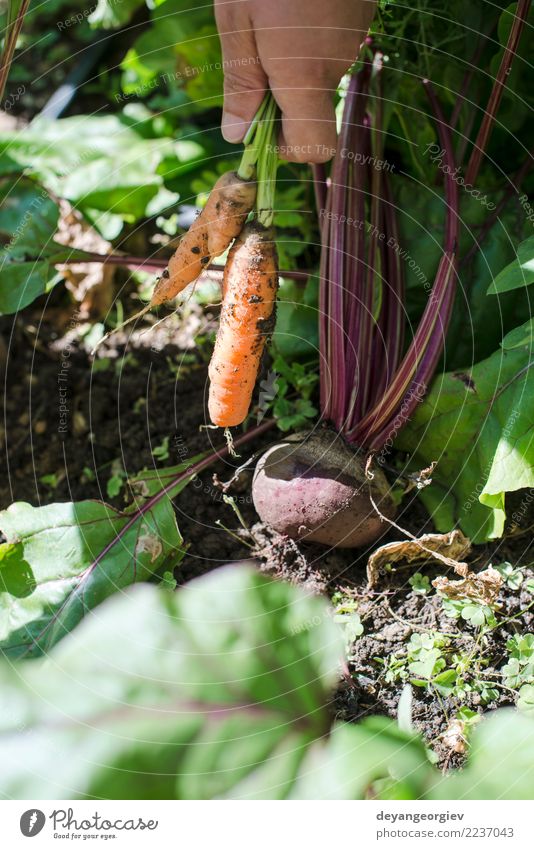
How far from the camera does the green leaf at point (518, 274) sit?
136 centimetres

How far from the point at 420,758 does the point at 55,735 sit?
64 cm

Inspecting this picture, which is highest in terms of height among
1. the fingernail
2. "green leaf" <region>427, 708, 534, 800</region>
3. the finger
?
the fingernail

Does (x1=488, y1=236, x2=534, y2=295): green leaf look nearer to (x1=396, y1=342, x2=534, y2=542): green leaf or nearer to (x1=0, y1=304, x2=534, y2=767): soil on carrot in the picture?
(x1=396, y1=342, x2=534, y2=542): green leaf

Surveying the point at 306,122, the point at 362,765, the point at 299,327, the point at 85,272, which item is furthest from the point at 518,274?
the point at 85,272

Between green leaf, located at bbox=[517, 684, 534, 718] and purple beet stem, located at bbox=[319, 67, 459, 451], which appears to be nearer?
green leaf, located at bbox=[517, 684, 534, 718]

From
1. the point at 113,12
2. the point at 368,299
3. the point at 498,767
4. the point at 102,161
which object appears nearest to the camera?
the point at 498,767

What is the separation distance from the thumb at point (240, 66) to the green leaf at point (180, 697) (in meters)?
0.91

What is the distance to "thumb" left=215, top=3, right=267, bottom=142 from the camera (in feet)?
4.45

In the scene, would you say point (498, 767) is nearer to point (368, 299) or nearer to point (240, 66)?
point (368, 299)

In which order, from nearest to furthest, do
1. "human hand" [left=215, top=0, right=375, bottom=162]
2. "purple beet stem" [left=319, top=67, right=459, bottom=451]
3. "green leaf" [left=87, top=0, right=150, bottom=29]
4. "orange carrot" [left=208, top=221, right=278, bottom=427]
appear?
"human hand" [left=215, top=0, right=375, bottom=162]
"orange carrot" [left=208, top=221, right=278, bottom=427]
"purple beet stem" [left=319, top=67, right=459, bottom=451]
"green leaf" [left=87, top=0, right=150, bottom=29]

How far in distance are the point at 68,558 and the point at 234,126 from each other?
3.12ft

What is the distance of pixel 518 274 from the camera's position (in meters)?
1.37

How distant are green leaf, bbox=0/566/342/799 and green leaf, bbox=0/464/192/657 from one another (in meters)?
0.06

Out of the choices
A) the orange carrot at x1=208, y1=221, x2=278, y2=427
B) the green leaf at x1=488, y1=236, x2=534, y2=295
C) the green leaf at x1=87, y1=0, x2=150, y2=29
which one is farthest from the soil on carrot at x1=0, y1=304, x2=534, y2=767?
the green leaf at x1=87, y1=0, x2=150, y2=29
